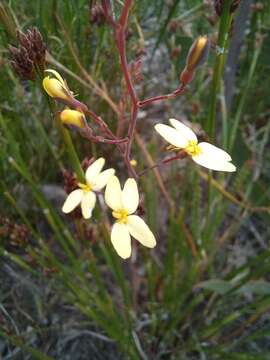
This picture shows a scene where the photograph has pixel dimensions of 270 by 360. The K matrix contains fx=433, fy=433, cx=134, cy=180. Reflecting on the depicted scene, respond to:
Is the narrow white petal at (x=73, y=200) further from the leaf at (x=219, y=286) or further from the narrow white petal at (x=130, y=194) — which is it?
the leaf at (x=219, y=286)

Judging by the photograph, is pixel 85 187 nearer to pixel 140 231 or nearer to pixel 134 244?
pixel 140 231

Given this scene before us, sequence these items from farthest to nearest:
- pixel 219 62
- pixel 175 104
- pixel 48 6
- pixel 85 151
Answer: pixel 175 104 < pixel 85 151 < pixel 48 6 < pixel 219 62

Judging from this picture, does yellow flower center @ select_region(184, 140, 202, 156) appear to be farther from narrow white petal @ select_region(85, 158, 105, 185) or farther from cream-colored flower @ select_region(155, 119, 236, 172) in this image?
narrow white petal @ select_region(85, 158, 105, 185)

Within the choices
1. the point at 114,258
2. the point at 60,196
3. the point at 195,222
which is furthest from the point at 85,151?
the point at 114,258

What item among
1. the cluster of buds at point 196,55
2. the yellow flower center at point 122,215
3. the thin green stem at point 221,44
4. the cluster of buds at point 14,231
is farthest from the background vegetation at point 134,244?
the cluster of buds at point 196,55

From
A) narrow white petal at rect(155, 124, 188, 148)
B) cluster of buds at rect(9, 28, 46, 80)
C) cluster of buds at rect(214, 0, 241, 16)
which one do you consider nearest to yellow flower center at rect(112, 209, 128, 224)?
narrow white petal at rect(155, 124, 188, 148)

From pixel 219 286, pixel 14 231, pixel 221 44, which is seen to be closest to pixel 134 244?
pixel 219 286

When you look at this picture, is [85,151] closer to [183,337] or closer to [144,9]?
[144,9]
